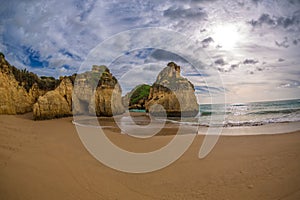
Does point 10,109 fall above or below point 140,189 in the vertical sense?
above

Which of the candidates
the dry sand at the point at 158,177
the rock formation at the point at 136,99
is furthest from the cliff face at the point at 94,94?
the rock formation at the point at 136,99

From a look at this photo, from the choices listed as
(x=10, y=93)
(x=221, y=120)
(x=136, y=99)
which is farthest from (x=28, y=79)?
(x=136, y=99)

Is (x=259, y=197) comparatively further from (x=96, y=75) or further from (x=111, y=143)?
(x=96, y=75)

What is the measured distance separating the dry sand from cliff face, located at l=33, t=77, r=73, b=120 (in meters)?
10.5

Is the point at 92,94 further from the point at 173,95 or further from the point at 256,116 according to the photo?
the point at 256,116

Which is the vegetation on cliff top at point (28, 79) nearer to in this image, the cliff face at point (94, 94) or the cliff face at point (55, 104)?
the cliff face at point (94, 94)

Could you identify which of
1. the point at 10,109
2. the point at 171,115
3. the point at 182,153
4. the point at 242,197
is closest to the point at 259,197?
the point at 242,197

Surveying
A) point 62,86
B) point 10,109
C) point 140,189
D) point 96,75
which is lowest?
point 140,189

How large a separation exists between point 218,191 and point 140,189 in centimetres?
171

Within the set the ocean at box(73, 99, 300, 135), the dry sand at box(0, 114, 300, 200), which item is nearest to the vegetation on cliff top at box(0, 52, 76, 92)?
the ocean at box(73, 99, 300, 135)

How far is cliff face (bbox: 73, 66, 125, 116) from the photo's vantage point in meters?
21.6

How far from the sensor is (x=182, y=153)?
6.19 m

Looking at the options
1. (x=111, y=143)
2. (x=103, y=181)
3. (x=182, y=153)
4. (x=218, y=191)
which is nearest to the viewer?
(x=218, y=191)

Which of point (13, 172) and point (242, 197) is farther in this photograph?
point (13, 172)
